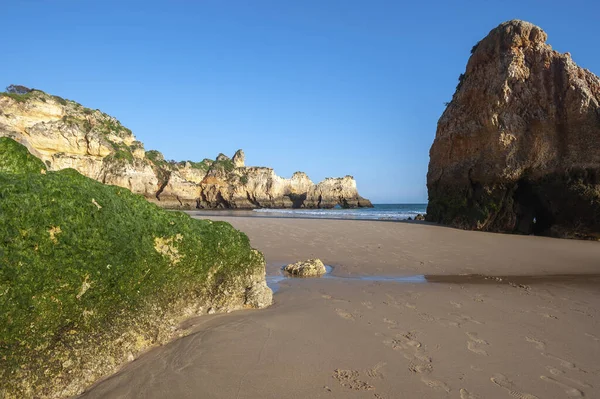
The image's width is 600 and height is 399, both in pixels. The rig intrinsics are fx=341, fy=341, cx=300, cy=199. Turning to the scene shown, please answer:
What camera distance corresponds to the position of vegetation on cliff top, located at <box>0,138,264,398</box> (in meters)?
2.70

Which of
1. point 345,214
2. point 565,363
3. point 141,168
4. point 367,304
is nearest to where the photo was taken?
point 565,363

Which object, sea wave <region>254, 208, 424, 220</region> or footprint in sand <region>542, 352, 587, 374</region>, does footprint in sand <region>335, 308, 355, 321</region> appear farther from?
sea wave <region>254, 208, 424, 220</region>

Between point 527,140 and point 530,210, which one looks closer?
point 527,140

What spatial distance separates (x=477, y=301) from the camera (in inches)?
218

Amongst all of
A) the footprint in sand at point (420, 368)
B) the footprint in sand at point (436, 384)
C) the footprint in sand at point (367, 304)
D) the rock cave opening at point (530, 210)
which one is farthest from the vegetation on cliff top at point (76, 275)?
the rock cave opening at point (530, 210)

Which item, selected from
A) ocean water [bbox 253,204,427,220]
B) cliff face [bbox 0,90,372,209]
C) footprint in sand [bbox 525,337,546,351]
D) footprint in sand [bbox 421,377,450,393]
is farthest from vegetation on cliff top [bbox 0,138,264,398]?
ocean water [bbox 253,204,427,220]

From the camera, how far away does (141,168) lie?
54.5 metres

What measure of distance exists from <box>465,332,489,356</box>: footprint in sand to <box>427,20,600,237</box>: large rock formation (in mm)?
13204

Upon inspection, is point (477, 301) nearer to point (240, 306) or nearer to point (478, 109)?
point (240, 306)

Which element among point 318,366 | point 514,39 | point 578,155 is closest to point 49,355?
point 318,366

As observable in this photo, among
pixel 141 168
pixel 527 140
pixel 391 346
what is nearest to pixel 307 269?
pixel 391 346

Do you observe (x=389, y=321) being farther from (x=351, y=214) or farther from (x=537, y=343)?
(x=351, y=214)

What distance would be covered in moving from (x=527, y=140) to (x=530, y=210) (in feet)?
10.6

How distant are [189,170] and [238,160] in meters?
14.2
